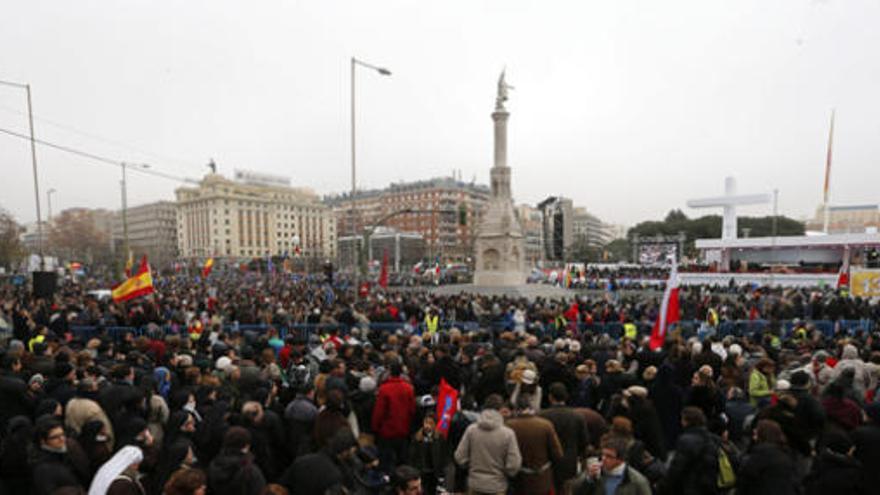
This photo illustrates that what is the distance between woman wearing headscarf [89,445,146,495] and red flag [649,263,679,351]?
765 centimetres

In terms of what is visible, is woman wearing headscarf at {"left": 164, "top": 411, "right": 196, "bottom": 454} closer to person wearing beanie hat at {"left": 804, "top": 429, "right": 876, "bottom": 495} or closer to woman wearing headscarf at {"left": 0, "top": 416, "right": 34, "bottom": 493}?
woman wearing headscarf at {"left": 0, "top": 416, "right": 34, "bottom": 493}

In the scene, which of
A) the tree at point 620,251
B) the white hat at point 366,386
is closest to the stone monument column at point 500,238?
the white hat at point 366,386

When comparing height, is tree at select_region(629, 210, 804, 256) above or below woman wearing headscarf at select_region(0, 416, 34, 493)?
above

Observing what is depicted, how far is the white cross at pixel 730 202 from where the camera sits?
50.6 metres

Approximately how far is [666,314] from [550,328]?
4.57m

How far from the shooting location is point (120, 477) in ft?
10.5

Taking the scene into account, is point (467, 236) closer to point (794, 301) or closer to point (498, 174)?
point (498, 174)

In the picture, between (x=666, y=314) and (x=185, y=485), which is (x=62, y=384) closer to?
(x=185, y=485)

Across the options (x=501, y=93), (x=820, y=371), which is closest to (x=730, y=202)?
(x=501, y=93)

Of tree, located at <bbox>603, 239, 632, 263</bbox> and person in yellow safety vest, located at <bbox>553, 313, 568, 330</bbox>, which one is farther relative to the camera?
tree, located at <bbox>603, 239, 632, 263</bbox>

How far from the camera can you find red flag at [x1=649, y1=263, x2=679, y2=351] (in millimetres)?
8562

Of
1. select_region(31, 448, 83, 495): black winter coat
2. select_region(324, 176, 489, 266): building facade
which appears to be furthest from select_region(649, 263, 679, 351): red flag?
select_region(324, 176, 489, 266): building facade

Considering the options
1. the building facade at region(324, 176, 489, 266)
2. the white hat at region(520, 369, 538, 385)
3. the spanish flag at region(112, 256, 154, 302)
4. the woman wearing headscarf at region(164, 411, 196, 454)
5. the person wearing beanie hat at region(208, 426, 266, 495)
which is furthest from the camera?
the building facade at region(324, 176, 489, 266)

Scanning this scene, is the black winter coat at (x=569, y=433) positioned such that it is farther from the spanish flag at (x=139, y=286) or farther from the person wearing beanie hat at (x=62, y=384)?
the spanish flag at (x=139, y=286)
